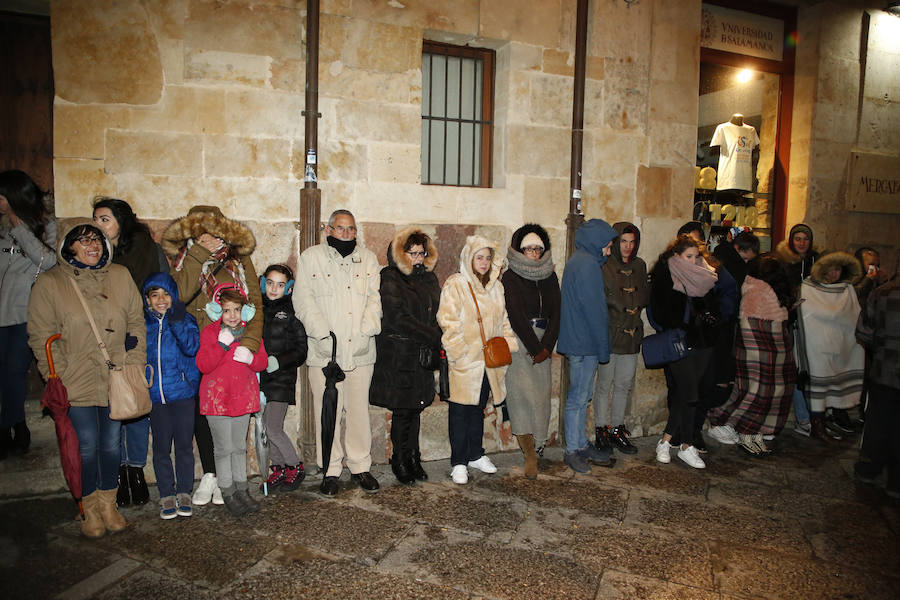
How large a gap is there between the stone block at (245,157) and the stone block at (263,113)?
0.07 metres

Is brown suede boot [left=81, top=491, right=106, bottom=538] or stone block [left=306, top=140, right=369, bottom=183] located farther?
stone block [left=306, top=140, right=369, bottom=183]

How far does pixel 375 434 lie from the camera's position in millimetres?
5352

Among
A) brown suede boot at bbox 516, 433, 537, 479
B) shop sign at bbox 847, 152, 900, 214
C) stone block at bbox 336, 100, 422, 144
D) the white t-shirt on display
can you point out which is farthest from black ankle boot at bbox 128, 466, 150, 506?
shop sign at bbox 847, 152, 900, 214

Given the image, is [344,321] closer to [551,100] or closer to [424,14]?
[424,14]

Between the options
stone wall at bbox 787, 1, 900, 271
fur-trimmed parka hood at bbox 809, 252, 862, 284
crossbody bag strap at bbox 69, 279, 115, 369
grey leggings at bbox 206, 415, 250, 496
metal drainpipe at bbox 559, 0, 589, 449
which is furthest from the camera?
stone wall at bbox 787, 1, 900, 271

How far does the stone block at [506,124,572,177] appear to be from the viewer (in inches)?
225

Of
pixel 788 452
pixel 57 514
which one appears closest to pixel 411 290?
pixel 57 514

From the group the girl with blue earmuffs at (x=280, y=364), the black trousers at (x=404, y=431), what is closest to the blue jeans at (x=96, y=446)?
the girl with blue earmuffs at (x=280, y=364)

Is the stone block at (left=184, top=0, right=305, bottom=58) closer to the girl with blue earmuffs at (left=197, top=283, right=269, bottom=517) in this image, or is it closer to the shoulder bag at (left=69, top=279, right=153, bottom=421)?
the girl with blue earmuffs at (left=197, top=283, right=269, bottom=517)

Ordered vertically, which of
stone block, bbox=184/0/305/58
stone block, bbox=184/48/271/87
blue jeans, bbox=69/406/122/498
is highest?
stone block, bbox=184/0/305/58

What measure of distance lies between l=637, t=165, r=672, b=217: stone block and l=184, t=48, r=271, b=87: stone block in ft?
12.3

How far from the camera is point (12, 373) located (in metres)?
4.56

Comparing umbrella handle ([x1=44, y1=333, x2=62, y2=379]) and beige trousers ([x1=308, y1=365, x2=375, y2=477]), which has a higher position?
umbrella handle ([x1=44, y1=333, x2=62, y2=379])

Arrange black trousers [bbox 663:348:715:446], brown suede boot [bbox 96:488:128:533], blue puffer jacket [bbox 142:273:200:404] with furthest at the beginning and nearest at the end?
black trousers [bbox 663:348:715:446] < blue puffer jacket [bbox 142:273:200:404] < brown suede boot [bbox 96:488:128:533]
